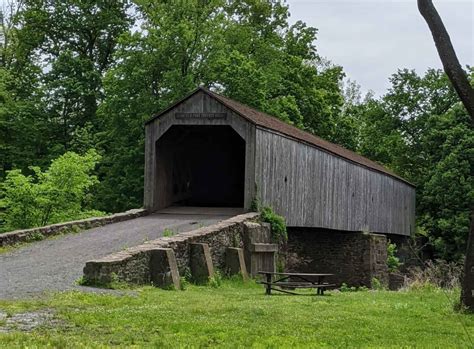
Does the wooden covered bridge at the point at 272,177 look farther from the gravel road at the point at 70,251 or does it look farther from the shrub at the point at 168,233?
the shrub at the point at 168,233

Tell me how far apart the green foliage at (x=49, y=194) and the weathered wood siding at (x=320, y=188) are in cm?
709

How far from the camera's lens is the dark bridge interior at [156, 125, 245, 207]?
75.7ft

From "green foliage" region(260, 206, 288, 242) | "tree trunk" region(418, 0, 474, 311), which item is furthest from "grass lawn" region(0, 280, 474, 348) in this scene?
"green foliage" region(260, 206, 288, 242)

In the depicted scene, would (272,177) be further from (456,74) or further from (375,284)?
(456,74)

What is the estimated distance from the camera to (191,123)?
2114cm

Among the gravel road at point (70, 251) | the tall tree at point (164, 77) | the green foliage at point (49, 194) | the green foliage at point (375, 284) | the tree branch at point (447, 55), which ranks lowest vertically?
the green foliage at point (375, 284)

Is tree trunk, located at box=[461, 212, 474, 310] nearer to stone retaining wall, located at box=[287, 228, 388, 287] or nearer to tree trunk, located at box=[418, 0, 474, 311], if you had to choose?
tree trunk, located at box=[418, 0, 474, 311]

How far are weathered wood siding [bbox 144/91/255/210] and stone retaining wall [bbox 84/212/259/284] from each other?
1.39 meters

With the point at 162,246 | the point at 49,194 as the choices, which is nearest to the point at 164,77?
the point at 49,194

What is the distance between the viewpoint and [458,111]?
3603cm

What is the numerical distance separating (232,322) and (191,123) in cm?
1294

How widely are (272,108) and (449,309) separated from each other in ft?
71.7

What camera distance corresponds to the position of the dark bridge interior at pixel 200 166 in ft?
75.7

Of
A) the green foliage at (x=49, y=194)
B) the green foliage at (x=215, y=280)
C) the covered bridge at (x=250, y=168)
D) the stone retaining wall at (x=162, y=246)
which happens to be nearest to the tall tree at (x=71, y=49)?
the green foliage at (x=49, y=194)
